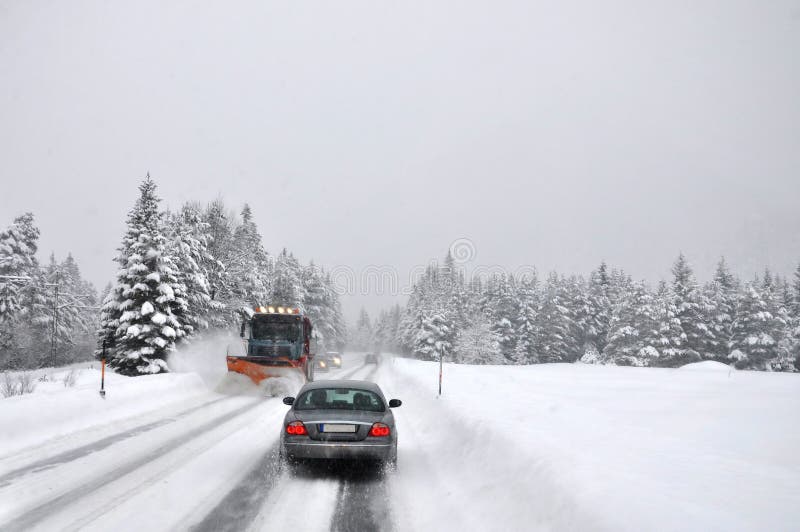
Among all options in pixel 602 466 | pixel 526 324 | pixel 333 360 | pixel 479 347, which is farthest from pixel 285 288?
pixel 602 466

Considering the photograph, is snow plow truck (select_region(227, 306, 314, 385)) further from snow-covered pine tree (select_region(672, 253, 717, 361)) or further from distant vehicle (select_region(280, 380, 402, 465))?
snow-covered pine tree (select_region(672, 253, 717, 361))

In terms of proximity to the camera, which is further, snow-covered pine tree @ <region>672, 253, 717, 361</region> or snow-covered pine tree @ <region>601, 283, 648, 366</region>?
snow-covered pine tree @ <region>601, 283, 648, 366</region>

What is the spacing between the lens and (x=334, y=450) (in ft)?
22.1

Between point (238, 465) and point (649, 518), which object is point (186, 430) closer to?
point (238, 465)

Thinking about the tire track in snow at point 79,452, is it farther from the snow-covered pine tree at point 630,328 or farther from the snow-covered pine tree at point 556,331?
the snow-covered pine tree at point 556,331

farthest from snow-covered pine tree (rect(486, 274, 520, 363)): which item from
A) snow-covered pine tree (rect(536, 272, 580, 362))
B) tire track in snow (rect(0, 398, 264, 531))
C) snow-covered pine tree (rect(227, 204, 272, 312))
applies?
tire track in snow (rect(0, 398, 264, 531))

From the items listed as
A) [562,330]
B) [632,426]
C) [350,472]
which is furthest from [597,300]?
[350,472]

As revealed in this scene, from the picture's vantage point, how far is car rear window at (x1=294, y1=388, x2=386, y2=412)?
7.48 m

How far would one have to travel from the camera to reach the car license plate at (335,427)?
22.4ft

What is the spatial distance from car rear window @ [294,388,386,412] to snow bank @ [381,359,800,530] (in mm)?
1073

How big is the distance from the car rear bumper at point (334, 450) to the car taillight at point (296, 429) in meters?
0.13

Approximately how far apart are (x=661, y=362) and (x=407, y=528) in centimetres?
4433

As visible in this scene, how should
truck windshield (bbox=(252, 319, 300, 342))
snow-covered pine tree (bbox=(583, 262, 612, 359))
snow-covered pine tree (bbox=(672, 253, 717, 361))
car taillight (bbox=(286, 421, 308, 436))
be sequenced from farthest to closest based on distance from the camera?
snow-covered pine tree (bbox=(583, 262, 612, 359)) < snow-covered pine tree (bbox=(672, 253, 717, 361)) < truck windshield (bbox=(252, 319, 300, 342)) < car taillight (bbox=(286, 421, 308, 436))

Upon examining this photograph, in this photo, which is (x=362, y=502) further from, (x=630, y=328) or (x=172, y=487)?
(x=630, y=328)
